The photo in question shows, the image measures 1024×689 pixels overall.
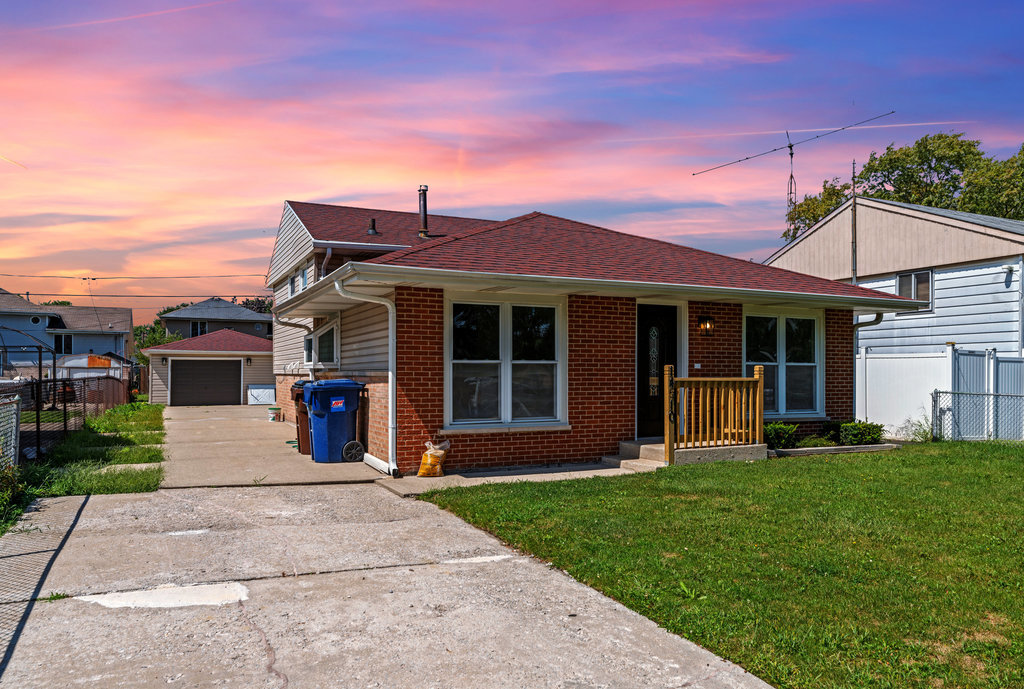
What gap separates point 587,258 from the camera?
11523 mm

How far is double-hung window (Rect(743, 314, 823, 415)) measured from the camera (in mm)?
12734

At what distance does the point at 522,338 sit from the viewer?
10820 millimetres

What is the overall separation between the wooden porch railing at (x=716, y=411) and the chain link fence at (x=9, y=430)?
810cm

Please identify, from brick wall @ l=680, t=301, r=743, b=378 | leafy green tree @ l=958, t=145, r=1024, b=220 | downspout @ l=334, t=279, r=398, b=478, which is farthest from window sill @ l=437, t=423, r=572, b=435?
leafy green tree @ l=958, t=145, r=1024, b=220

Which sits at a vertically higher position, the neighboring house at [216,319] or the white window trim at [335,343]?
the neighboring house at [216,319]

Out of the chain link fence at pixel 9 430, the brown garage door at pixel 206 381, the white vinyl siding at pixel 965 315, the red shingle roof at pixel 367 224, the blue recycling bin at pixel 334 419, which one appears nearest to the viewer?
the chain link fence at pixel 9 430

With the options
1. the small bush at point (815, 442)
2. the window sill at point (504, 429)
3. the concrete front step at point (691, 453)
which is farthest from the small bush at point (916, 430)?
the window sill at point (504, 429)

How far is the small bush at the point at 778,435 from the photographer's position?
1170cm

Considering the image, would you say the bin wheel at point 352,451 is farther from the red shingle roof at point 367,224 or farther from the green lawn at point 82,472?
the red shingle roof at point 367,224

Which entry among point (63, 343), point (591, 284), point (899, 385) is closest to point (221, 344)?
point (63, 343)

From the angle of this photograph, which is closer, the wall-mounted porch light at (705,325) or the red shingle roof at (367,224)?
the wall-mounted porch light at (705,325)

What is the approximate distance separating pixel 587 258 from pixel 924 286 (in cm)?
1058

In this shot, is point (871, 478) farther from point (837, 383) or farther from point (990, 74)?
point (990, 74)

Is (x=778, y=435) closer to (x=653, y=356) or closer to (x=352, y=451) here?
(x=653, y=356)
